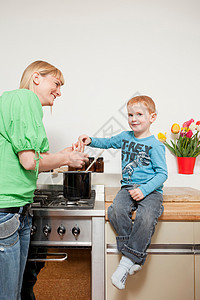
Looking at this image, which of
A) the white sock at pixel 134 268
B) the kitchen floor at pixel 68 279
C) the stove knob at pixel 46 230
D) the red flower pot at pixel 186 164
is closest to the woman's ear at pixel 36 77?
the stove knob at pixel 46 230

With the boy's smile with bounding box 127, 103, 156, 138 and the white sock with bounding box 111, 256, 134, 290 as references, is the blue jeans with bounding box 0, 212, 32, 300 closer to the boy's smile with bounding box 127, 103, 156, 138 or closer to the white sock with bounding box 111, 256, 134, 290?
the white sock with bounding box 111, 256, 134, 290

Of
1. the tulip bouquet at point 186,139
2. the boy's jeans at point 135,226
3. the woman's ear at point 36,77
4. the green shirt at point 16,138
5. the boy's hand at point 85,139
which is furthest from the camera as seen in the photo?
the tulip bouquet at point 186,139

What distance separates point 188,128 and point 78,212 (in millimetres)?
988

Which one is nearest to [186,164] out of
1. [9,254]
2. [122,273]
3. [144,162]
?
[144,162]

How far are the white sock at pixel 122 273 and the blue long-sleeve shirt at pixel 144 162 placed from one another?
317 millimetres

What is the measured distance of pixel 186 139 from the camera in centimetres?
161

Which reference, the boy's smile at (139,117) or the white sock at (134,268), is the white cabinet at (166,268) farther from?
the boy's smile at (139,117)

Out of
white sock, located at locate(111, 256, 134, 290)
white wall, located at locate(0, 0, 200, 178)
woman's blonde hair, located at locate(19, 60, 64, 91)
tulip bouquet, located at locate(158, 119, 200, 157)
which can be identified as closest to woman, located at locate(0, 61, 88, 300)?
woman's blonde hair, located at locate(19, 60, 64, 91)

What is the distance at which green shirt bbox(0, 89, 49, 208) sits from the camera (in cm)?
71

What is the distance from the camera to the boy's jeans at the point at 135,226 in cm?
99

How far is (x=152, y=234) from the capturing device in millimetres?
1014

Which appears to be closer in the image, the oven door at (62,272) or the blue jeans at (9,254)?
the blue jeans at (9,254)

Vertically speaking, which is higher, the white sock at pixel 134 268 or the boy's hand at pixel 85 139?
the boy's hand at pixel 85 139

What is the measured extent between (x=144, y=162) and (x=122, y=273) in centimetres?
50
